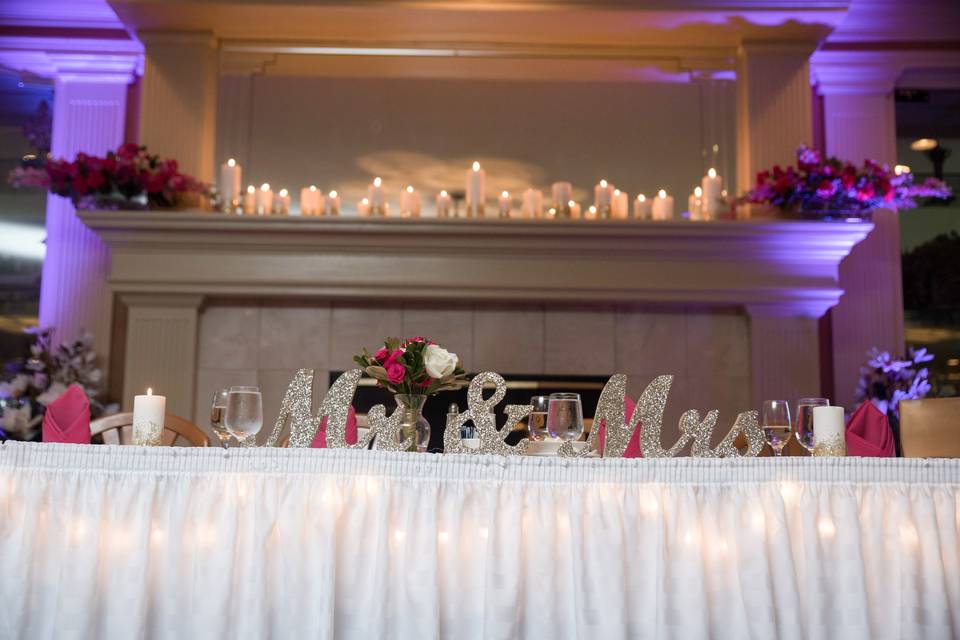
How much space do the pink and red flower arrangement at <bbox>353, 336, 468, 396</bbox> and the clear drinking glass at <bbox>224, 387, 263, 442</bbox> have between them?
9.0 inches

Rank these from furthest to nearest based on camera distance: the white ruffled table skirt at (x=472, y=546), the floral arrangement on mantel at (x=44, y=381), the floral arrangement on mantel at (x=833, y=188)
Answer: the floral arrangement on mantel at (x=44, y=381) < the floral arrangement on mantel at (x=833, y=188) < the white ruffled table skirt at (x=472, y=546)

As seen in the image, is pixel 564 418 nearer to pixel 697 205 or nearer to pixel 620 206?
pixel 620 206

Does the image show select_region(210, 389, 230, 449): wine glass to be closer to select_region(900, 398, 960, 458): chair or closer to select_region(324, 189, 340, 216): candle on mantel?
select_region(900, 398, 960, 458): chair

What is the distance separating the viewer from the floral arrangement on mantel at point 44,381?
4.48 m

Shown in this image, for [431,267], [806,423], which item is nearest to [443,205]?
[431,267]

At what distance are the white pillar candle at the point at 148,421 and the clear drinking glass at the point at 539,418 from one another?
28.3 inches

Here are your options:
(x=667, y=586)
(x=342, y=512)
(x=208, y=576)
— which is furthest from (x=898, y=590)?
(x=208, y=576)

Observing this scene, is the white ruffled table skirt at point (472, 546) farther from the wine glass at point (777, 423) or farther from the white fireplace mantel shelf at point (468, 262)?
the white fireplace mantel shelf at point (468, 262)

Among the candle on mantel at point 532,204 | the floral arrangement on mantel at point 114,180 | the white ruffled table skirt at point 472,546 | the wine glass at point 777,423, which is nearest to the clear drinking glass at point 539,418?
the white ruffled table skirt at point 472,546

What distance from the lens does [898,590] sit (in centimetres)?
156

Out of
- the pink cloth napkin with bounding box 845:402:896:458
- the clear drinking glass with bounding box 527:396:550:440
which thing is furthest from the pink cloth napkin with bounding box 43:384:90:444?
the pink cloth napkin with bounding box 845:402:896:458

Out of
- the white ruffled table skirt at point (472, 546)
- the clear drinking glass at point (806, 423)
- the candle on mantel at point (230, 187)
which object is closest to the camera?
the white ruffled table skirt at point (472, 546)

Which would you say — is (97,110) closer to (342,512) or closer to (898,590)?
(342,512)

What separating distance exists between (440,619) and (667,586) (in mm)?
362
